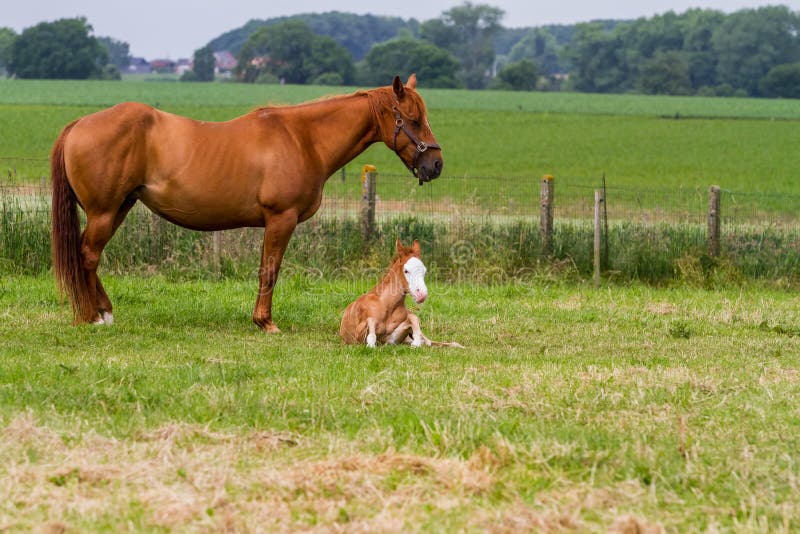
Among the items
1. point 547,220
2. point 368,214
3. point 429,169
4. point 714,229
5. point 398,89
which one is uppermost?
point 398,89

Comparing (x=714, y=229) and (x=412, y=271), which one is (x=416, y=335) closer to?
(x=412, y=271)

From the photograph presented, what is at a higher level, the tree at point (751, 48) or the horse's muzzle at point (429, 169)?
the tree at point (751, 48)

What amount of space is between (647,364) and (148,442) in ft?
14.5

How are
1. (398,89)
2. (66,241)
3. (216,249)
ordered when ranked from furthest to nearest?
1. (216,249)
2. (398,89)
3. (66,241)

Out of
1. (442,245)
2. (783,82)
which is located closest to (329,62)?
(783,82)

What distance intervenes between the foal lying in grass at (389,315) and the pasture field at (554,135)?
8.36 metres

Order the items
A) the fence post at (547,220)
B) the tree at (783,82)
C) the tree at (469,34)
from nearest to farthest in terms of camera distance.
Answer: the fence post at (547,220)
the tree at (783,82)
the tree at (469,34)

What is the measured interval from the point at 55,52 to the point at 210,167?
309 ft

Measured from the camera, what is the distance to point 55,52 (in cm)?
9912

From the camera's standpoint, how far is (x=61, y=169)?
35.3 feet

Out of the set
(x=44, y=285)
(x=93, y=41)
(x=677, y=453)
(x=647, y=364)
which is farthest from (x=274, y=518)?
(x=93, y=41)

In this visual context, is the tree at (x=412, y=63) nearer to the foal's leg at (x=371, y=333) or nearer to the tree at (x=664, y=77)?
the tree at (x=664, y=77)

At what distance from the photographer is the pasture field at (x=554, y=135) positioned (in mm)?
36281

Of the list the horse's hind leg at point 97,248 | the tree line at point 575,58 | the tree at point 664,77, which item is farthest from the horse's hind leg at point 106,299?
the tree at point 664,77
